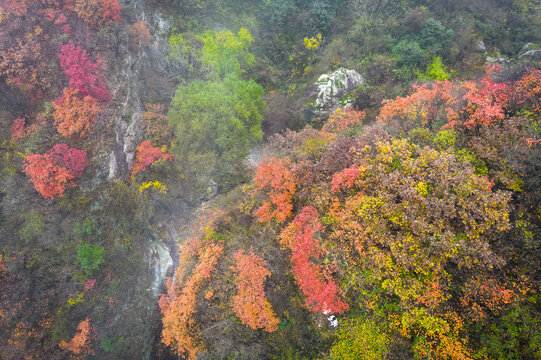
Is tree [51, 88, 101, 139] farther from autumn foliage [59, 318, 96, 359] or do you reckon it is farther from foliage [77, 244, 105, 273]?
autumn foliage [59, 318, 96, 359]

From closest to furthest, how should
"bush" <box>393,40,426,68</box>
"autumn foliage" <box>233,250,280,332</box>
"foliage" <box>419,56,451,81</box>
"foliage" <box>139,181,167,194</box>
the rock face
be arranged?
"autumn foliage" <box>233,250,280,332</box>, "foliage" <box>139,181,167,194</box>, "foliage" <box>419,56,451,81</box>, "bush" <box>393,40,426,68</box>, the rock face

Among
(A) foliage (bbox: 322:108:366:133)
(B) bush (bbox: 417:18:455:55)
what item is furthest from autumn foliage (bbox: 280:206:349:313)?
(B) bush (bbox: 417:18:455:55)

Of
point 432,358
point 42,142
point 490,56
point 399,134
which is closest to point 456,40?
point 490,56

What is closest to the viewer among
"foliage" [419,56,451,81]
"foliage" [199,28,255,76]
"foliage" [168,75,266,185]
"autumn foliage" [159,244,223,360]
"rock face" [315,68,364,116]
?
"autumn foliage" [159,244,223,360]

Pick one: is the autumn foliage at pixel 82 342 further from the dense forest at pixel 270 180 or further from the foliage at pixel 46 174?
the foliage at pixel 46 174

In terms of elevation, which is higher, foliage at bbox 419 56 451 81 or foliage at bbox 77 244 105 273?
foliage at bbox 419 56 451 81

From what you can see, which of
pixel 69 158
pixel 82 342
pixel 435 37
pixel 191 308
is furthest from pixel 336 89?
pixel 82 342
